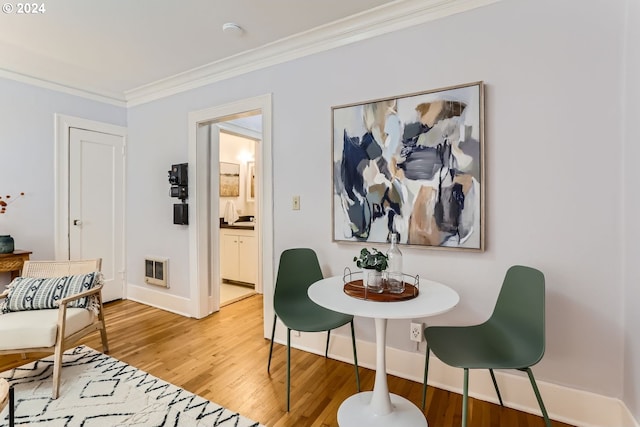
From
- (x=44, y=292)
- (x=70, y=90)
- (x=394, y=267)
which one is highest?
(x=70, y=90)

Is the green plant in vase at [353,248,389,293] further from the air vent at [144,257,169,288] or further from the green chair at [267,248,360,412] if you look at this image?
the air vent at [144,257,169,288]

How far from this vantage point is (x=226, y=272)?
4.62 metres

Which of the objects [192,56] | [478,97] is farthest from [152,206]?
[478,97]

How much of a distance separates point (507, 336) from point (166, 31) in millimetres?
3015

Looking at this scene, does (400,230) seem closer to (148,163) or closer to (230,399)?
(230,399)

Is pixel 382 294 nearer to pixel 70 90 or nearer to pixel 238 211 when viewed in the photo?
pixel 70 90

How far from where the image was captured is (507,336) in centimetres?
162

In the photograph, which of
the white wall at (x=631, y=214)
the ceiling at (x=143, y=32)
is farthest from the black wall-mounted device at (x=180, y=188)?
the white wall at (x=631, y=214)

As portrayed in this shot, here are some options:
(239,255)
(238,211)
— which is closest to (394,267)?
(239,255)

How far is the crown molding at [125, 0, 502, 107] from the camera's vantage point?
201 centimetres

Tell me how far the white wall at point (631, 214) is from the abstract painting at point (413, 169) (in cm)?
64

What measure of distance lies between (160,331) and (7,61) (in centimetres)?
282

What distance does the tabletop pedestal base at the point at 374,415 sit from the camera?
5.34 feet

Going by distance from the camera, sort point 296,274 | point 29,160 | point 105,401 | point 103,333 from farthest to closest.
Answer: point 29,160
point 103,333
point 296,274
point 105,401
